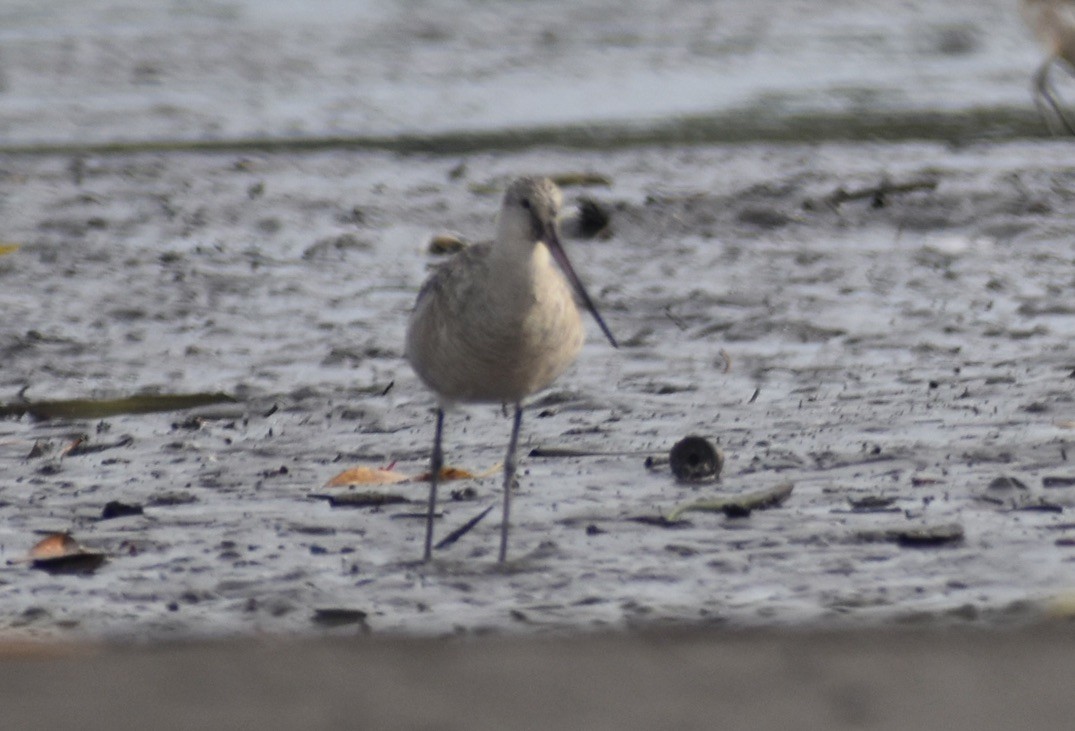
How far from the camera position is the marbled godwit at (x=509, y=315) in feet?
17.4

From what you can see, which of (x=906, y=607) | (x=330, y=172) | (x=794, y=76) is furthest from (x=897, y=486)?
(x=794, y=76)

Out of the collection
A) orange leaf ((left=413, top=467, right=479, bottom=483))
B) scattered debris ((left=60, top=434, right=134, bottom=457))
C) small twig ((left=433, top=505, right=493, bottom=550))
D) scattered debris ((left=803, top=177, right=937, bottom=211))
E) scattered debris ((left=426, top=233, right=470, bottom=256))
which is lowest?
small twig ((left=433, top=505, right=493, bottom=550))

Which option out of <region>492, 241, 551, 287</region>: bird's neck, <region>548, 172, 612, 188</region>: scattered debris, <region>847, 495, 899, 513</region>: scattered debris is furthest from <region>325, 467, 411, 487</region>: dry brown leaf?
<region>548, 172, 612, 188</region>: scattered debris

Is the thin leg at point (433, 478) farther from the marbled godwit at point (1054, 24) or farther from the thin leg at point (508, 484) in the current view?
the marbled godwit at point (1054, 24)

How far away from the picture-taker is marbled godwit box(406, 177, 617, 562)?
209 inches

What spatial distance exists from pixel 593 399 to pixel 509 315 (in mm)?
1417

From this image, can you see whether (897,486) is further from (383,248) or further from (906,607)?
(383,248)

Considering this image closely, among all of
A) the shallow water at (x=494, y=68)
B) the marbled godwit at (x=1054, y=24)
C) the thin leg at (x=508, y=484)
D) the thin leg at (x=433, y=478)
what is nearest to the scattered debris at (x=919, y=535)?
the thin leg at (x=508, y=484)

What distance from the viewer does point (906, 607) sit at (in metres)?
4.37

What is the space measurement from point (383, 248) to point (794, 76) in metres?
5.85

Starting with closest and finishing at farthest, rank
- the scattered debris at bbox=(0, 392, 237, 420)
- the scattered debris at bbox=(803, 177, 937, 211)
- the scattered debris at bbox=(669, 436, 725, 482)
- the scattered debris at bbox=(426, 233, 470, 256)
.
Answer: the scattered debris at bbox=(669, 436, 725, 482) → the scattered debris at bbox=(0, 392, 237, 420) → the scattered debris at bbox=(426, 233, 470, 256) → the scattered debris at bbox=(803, 177, 937, 211)

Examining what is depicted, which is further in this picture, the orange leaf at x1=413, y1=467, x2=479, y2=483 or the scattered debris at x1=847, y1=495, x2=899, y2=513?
the orange leaf at x1=413, y1=467, x2=479, y2=483

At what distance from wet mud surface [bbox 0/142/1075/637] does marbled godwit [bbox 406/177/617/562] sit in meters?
0.36

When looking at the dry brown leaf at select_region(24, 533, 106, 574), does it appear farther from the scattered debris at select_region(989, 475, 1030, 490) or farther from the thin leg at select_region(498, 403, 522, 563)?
the scattered debris at select_region(989, 475, 1030, 490)
